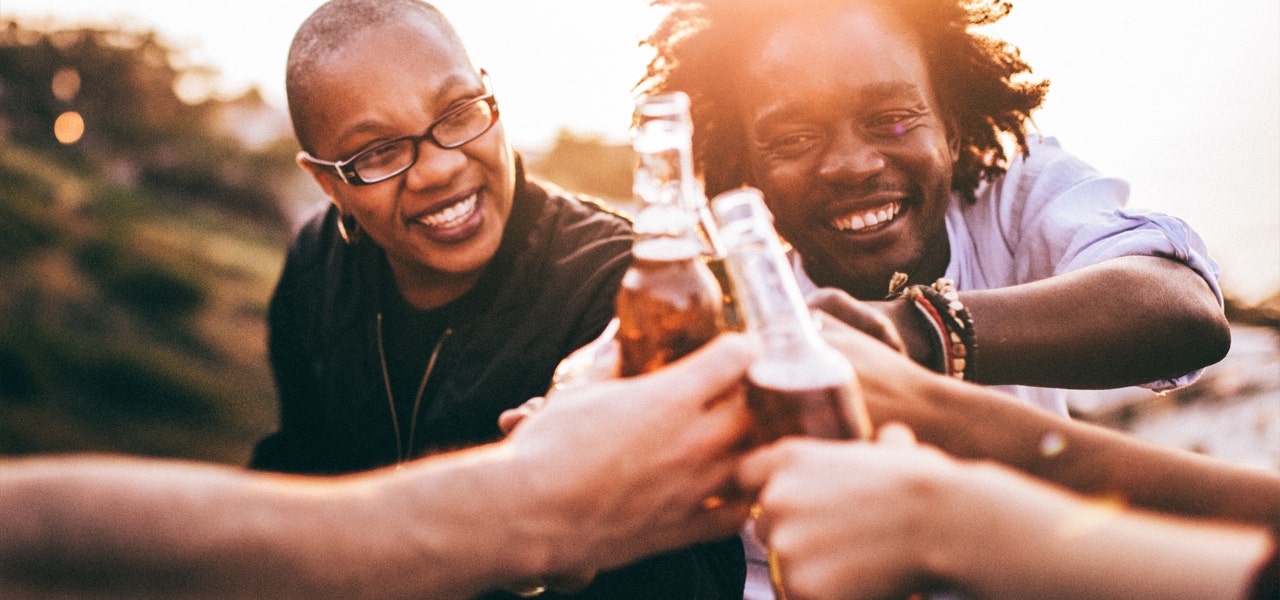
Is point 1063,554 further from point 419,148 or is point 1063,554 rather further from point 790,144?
point 419,148

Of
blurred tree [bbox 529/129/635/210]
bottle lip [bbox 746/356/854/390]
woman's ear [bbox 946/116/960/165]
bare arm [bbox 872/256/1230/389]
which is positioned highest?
bottle lip [bbox 746/356/854/390]

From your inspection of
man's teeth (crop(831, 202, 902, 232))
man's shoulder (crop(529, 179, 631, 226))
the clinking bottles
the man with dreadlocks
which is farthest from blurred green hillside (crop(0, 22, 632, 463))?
the clinking bottles

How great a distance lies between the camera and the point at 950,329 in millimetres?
1789

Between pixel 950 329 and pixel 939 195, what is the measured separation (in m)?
0.84

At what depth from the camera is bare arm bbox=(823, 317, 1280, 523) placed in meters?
1.46

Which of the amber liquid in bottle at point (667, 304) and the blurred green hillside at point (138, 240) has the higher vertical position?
the amber liquid in bottle at point (667, 304)

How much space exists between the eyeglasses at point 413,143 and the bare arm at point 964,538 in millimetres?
1856

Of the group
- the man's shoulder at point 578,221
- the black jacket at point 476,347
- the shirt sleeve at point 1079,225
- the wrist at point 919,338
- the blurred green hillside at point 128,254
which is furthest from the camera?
the blurred green hillside at point 128,254

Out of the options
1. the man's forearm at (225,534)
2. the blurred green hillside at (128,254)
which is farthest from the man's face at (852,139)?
the blurred green hillside at (128,254)

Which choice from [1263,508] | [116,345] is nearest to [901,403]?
[1263,508]

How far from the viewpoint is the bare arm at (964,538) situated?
3.57 feet

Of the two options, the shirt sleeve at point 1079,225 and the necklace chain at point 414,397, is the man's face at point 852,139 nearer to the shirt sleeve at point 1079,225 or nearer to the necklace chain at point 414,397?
the shirt sleeve at point 1079,225

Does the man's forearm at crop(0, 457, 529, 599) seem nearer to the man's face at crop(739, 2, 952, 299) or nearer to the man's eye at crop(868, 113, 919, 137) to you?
the man's face at crop(739, 2, 952, 299)

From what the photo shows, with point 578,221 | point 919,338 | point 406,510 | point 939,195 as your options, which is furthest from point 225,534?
point 939,195
